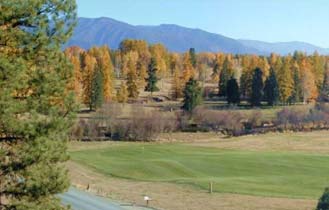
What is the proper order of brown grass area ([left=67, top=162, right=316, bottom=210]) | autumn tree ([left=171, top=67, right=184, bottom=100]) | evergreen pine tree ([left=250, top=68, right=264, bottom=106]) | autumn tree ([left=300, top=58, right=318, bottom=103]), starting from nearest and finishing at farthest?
brown grass area ([left=67, top=162, right=316, bottom=210]), evergreen pine tree ([left=250, top=68, right=264, bottom=106]), autumn tree ([left=300, top=58, right=318, bottom=103]), autumn tree ([left=171, top=67, right=184, bottom=100])

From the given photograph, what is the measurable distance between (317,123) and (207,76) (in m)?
66.7

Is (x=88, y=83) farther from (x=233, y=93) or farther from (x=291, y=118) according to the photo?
(x=291, y=118)

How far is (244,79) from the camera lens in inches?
4459

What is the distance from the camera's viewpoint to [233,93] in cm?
10550

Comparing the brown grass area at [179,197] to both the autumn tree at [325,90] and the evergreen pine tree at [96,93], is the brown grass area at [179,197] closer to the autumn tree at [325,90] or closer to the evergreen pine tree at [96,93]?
the evergreen pine tree at [96,93]

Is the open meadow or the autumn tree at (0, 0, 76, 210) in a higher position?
the autumn tree at (0, 0, 76, 210)

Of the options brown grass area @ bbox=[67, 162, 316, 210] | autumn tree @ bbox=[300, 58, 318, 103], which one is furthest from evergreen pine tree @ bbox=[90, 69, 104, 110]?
brown grass area @ bbox=[67, 162, 316, 210]

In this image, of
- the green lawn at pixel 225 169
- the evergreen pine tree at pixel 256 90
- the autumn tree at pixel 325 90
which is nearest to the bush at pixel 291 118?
the evergreen pine tree at pixel 256 90

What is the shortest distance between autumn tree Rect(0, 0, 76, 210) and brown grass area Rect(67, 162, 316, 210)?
632 inches

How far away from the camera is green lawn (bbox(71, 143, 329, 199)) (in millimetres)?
39344

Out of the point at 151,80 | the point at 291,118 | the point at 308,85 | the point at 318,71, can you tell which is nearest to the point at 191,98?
the point at 291,118

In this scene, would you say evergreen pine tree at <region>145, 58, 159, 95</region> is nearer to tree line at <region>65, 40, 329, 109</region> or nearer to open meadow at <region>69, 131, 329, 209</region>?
tree line at <region>65, 40, 329, 109</region>

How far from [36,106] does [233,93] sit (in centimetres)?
9338

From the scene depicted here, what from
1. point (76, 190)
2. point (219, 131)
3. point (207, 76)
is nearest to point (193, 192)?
point (76, 190)
